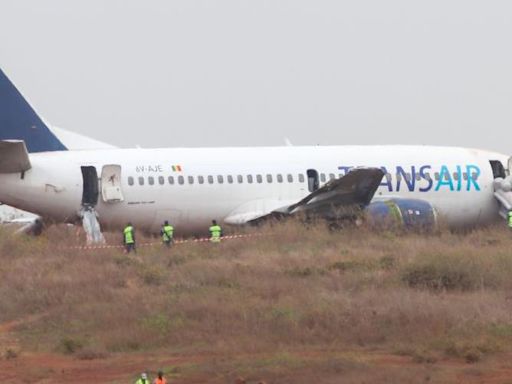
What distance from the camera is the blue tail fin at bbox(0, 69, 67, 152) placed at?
115 ft

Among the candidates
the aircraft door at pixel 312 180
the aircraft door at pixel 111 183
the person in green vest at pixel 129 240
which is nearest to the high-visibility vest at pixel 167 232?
the person in green vest at pixel 129 240

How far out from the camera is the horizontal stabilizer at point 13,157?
3350cm

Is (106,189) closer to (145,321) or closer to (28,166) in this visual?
(28,166)

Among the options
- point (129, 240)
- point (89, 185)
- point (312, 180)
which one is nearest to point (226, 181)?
point (312, 180)

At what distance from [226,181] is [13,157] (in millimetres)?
7034

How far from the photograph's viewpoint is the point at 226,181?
3784 cm

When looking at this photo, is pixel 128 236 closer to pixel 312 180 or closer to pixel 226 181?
pixel 226 181

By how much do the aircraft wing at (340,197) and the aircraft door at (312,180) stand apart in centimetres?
128

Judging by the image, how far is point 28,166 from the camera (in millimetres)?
34344

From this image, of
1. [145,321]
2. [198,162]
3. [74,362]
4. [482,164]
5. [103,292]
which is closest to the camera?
[74,362]

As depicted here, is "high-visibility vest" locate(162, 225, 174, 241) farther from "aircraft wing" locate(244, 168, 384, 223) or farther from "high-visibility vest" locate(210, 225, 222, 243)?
"aircraft wing" locate(244, 168, 384, 223)

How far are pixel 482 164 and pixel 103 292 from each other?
798 inches

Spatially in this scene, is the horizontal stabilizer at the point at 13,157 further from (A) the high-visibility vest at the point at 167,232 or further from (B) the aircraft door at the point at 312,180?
(B) the aircraft door at the point at 312,180

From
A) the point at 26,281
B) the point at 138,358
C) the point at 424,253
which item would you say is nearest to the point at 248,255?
the point at 424,253
